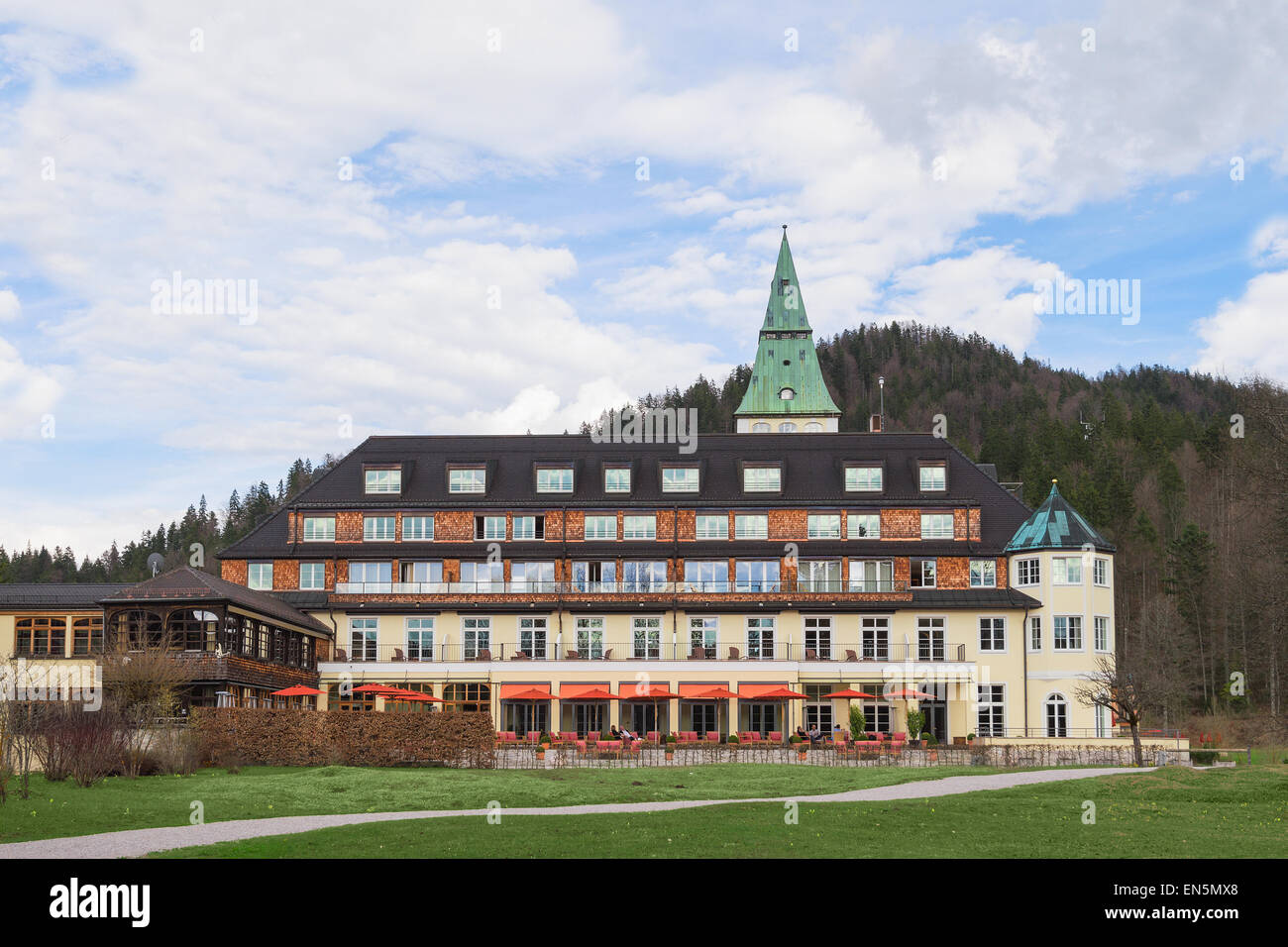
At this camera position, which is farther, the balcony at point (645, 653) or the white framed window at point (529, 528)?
the white framed window at point (529, 528)

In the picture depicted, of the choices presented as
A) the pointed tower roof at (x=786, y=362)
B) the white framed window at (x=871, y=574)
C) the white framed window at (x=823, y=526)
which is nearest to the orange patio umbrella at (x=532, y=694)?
the white framed window at (x=823, y=526)

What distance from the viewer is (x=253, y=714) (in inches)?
1465

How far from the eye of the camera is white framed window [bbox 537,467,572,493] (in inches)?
2442

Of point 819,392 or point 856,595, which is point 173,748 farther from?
point 819,392

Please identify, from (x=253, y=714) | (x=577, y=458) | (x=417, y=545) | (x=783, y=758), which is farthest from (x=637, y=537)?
(x=253, y=714)

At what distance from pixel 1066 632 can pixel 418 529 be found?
27.7m

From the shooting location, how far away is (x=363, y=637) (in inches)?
2311

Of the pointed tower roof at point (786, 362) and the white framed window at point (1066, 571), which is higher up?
the pointed tower roof at point (786, 362)

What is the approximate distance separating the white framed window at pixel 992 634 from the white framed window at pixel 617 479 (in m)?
16.4

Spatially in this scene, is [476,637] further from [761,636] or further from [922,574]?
[922,574]

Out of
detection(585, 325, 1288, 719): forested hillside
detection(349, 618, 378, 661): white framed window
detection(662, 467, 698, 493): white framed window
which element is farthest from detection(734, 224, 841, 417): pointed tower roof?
detection(349, 618, 378, 661): white framed window

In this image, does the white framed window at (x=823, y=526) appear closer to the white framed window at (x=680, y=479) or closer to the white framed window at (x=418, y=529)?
the white framed window at (x=680, y=479)

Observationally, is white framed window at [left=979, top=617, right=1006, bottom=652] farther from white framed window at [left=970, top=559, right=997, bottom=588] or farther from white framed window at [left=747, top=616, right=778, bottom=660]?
white framed window at [left=747, top=616, right=778, bottom=660]

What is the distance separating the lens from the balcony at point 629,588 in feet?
192
